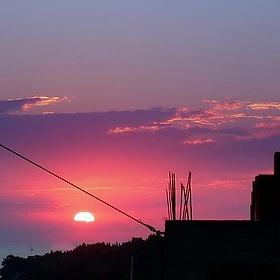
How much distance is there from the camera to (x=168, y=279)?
1029 inches

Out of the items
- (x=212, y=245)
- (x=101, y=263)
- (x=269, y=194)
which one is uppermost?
(x=101, y=263)

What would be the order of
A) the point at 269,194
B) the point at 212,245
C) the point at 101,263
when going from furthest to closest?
the point at 101,263 → the point at 269,194 → the point at 212,245

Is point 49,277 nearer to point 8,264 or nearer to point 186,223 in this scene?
point 8,264

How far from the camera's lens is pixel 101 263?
7844 cm

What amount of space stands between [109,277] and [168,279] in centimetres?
4942

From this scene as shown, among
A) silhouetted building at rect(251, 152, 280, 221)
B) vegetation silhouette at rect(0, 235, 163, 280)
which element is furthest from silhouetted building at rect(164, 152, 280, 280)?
vegetation silhouette at rect(0, 235, 163, 280)

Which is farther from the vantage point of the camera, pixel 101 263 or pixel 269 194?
pixel 101 263

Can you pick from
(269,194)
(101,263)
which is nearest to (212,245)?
(269,194)

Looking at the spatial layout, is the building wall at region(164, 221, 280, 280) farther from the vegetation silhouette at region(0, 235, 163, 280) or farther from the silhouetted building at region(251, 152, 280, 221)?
the vegetation silhouette at region(0, 235, 163, 280)

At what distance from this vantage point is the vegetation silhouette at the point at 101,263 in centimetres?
7056

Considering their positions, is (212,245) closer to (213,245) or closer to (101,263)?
(213,245)

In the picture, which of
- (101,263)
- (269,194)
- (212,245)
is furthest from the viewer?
(101,263)

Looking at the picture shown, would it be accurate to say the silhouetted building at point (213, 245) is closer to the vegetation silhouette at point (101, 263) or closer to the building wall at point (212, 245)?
the building wall at point (212, 245)

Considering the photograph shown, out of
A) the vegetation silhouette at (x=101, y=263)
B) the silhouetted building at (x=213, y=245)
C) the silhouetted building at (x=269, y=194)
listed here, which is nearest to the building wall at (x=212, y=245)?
the silhouetted building at (x=213, y=245)
